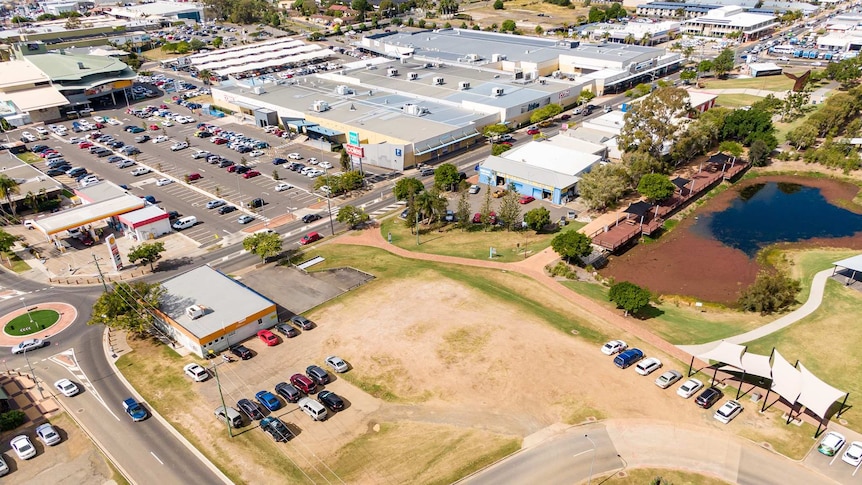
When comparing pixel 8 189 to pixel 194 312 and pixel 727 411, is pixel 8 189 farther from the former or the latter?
pixel 727 411

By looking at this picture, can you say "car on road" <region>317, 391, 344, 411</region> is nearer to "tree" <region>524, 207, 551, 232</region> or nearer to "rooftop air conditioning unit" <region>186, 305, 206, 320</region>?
"rooftop air conditioning unit" <region>186, 305, 206, 320</region>

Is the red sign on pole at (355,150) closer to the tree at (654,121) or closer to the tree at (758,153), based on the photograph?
the tree at (654,121)

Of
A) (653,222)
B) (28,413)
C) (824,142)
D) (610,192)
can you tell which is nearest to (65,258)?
(28,413)

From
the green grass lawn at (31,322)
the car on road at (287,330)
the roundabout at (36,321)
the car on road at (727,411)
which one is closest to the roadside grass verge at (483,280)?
the car on road at (287,330)

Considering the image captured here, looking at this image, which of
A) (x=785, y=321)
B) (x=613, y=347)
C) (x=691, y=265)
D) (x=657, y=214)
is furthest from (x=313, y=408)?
(x=657, y=214)

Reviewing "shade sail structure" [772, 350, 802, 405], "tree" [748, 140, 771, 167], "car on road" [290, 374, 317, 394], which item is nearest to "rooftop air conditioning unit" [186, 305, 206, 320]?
"car on road" [290, 374, 317, 394]
